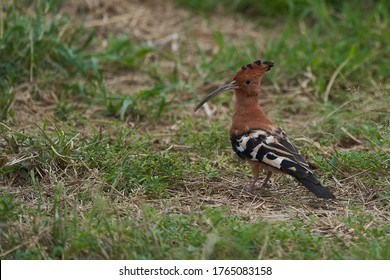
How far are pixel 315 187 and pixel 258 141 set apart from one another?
0.53 m

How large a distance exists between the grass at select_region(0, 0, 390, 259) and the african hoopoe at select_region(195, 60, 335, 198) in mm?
199

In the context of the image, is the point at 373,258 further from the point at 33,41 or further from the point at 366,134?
the point at 33,41

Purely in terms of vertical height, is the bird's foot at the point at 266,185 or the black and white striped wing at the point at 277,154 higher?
the black and white striped wing at the point at 277,154

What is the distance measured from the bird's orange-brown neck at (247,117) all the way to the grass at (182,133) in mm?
347

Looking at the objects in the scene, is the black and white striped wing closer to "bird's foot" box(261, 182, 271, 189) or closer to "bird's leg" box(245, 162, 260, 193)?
"bird's leg" box(245, 162, 260, 193)

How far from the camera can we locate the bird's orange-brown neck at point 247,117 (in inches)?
203

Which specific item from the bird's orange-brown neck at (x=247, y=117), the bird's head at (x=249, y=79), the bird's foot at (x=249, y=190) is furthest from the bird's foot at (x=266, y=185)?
the bird's head at (x=249, y=79)

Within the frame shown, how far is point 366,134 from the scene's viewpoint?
5645 millimetres

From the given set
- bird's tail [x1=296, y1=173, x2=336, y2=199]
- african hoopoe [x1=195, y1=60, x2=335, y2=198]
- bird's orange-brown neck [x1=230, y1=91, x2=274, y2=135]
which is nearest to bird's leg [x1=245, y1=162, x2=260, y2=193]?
african hoopoe [x1=195, y1=60, x2=335, y2=198]

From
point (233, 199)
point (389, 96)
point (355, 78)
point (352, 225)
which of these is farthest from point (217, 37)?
point (352, 225)

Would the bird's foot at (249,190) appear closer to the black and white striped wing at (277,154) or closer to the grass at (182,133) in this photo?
the grass at (182,133)

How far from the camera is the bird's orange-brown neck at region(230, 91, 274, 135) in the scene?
5.14 meters

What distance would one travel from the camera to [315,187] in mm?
4629

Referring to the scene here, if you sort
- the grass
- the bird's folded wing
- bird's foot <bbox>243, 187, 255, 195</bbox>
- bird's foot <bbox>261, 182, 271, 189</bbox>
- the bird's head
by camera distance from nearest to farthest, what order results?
the grass, the bird's folded wing, bird's foot <bbox>243, 187, 255, 195</bbox>, bird's foot <bbox>261, 182, 271, 189</bbox>, the bird's head
